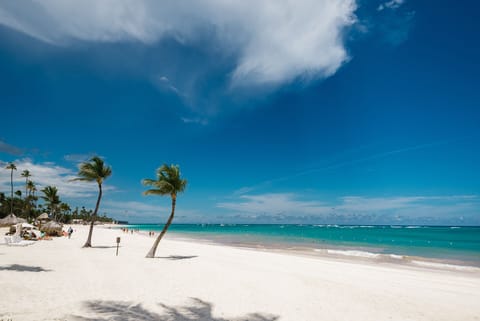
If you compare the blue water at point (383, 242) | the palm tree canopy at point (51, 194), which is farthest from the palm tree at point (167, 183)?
the palm tree canopy at point (51, 194)

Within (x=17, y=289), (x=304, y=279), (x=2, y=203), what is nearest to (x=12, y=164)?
(x=2, y=203)

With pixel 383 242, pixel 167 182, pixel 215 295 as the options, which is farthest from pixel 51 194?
pixel 383 242

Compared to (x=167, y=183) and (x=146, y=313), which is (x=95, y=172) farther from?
(x=146, y=313)

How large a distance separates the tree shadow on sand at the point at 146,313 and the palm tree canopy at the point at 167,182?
10532mm

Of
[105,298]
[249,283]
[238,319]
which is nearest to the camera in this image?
[238,319]

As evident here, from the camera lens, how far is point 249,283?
11.0 metres

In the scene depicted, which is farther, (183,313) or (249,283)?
(249,283)

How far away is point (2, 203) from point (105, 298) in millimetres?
87633

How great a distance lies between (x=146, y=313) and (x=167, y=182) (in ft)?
37.4

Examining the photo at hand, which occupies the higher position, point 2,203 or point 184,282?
point 2,203

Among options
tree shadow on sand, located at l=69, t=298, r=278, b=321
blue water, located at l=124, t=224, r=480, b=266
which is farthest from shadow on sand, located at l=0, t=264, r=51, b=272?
blue water, located at l=124, t=224, r=480, b=266

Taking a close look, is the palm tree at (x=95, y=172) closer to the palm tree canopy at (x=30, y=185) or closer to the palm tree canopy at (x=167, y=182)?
the palm tree canopy at (x=167, y=182)

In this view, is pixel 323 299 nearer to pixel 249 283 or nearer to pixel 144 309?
pixel 249 283

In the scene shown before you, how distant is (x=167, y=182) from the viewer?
699 inches
